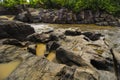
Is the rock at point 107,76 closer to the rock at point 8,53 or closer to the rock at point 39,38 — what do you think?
the rock at point 8,53

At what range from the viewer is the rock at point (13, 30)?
25.2 metres

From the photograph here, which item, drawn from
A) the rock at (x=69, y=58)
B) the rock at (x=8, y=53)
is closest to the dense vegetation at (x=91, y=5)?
the rock at (x=69, y=58)

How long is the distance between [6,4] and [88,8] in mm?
31641

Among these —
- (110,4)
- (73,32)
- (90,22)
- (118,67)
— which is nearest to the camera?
(118,67)

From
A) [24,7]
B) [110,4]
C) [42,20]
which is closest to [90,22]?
[110,4]

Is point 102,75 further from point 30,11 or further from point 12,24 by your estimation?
point 30,11

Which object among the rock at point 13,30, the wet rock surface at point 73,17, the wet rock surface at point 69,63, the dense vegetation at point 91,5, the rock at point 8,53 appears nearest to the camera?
the wet rock surface at point 69,63

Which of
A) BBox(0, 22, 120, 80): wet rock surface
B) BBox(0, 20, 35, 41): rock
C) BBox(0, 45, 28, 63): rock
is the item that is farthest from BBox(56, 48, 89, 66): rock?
BBox(0, 20, 35, 41): rock

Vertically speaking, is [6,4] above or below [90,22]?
above

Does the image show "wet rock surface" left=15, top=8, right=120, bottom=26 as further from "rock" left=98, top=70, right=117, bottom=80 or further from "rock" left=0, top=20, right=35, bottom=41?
"rock" left=98, top=70, right=117, bottom=80

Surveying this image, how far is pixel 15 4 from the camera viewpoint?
6406 centimetres

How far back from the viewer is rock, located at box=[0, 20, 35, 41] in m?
25.2

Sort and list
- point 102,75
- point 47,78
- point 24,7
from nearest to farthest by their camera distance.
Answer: point 47,78
point 102,75
point 24,7

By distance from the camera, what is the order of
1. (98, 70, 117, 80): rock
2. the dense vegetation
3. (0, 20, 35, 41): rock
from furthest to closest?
the dense vegetation → (0, 20, 35, 41): rock → (98, 70, 117, 80): rock
